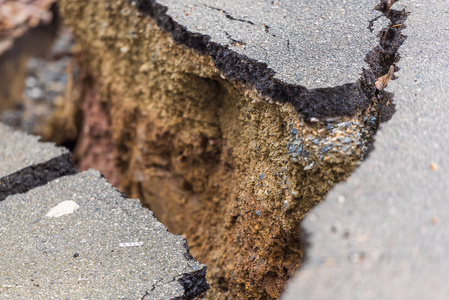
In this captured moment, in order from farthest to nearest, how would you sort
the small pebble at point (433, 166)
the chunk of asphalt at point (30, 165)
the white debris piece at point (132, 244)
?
the chunk of asphalt at point (30, 165) → the white debris piece at point (132, 244) → the small pebble at point (433, 166)

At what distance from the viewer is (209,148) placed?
2.45m

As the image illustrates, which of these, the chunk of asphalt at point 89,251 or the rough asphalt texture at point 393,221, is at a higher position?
the rough asphalt texture at point 393,221

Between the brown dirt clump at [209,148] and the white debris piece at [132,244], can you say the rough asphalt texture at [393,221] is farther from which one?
the white debris piece at [132,244]

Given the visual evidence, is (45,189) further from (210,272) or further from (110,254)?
(210,272)

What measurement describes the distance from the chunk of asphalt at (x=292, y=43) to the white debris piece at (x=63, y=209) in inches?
32.8

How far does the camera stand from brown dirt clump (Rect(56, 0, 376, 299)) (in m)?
1.70

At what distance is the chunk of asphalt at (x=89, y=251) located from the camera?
149 cm

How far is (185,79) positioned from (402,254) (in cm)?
154

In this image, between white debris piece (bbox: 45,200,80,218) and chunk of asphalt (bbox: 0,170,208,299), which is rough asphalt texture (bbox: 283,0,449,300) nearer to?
chunk of asphalt (bbox: 0,170,208,299)

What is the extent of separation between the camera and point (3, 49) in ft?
14.1

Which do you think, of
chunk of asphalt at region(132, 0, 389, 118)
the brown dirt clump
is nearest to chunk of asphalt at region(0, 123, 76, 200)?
the brown dirt clump

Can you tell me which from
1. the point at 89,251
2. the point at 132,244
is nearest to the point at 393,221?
the point at 132,244

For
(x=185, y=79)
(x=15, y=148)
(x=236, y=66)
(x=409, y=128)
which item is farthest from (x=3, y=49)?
(x=409, y=128)

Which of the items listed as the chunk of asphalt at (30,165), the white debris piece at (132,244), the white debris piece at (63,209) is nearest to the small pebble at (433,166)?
the white debris piece at (132,244)
